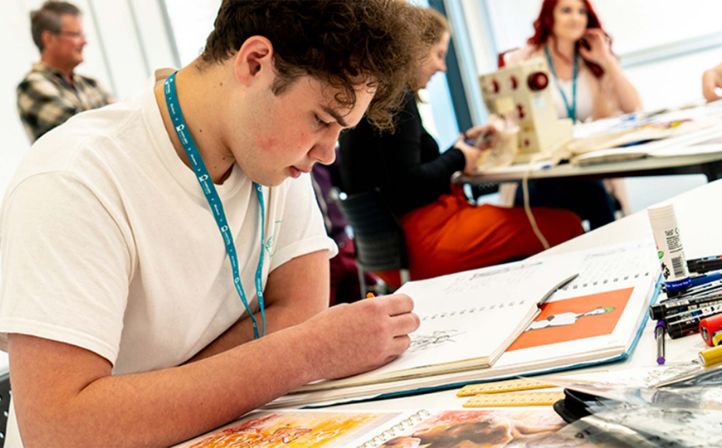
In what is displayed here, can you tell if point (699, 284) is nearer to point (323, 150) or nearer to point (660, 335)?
point (660, 335)

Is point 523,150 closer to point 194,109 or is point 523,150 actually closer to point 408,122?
point 408,122

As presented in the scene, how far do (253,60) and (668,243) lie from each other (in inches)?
22.7

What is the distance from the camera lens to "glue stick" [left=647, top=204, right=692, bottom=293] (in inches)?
42.2

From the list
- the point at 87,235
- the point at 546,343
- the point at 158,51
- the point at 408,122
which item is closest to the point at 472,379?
the point at 546,343

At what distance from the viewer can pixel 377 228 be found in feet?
10.00

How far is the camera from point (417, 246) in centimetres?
305

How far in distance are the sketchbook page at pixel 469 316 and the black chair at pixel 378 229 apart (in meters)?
1.49

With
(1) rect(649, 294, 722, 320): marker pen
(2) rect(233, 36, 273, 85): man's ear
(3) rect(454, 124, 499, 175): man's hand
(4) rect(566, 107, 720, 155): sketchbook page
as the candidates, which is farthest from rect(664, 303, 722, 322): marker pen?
(3) rect(454, 124, 499, 175): man's hand

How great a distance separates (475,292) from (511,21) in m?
4.79

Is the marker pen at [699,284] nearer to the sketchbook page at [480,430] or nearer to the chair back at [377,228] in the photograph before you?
the sketchbook page at [480,430]

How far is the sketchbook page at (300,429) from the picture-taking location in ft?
2.92

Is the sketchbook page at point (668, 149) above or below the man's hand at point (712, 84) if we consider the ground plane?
below

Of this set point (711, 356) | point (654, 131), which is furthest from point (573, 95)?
point (711, 356)

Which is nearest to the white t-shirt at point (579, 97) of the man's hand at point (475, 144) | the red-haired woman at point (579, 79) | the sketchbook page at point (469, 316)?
A: the red-haired woman at point (579, 79)
